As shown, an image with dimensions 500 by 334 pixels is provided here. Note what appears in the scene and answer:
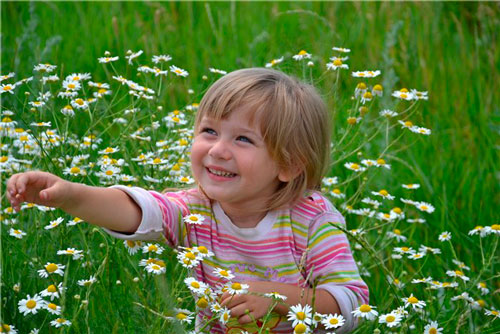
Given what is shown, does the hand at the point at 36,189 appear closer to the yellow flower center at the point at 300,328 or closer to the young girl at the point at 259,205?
the young girl at the point at 259,205

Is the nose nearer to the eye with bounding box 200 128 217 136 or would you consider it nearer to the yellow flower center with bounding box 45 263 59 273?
the eye with bounding box 200 128 217 136

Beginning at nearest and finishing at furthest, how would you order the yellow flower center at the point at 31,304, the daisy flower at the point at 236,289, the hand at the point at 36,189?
the hand at the point at 36,189
the daisy flower at the point at 236,289
the yellow flower center at the point at 31,304

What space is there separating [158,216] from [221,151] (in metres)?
0.21

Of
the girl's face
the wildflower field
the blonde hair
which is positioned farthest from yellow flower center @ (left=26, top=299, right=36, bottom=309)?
the blonde hair

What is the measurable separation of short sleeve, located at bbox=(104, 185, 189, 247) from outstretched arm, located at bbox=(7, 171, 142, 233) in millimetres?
20

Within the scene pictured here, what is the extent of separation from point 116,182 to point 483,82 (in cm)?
212

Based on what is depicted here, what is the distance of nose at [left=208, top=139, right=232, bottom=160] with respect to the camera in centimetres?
185

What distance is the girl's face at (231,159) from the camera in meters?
1.87

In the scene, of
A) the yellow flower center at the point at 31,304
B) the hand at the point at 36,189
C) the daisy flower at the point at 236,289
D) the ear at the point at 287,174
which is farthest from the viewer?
the ear at the point at 287,174

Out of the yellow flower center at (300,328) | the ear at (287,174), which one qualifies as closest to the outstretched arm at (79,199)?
the ear at (287,174)

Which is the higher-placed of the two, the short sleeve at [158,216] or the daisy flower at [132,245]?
the short sleeve at [158,216]

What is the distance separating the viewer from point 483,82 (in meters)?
3.77

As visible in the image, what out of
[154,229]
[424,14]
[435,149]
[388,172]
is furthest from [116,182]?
[424,14]

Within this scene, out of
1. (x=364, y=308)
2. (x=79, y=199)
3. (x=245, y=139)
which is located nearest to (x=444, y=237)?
(x=364, y=308)
